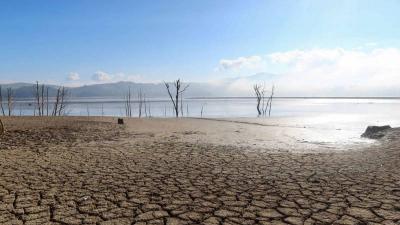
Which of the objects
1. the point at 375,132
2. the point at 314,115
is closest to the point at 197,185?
the point at 375,132

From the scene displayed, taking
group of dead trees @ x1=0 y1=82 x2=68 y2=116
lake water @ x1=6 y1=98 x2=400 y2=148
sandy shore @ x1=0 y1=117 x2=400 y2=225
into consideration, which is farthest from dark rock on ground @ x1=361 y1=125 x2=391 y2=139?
group of dead trees @ x1=0 y1=82 x2=68 y2=116

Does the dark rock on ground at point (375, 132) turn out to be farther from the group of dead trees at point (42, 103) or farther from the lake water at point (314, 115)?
the group of dead trees at point (42, 103)

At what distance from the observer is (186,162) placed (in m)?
7.96

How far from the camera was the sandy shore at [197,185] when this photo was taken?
4.53m

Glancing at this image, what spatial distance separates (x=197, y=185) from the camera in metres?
5.95

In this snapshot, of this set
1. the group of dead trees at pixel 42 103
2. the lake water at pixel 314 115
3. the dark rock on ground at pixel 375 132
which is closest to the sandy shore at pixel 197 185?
the dark rock on ground at pixel 375 132

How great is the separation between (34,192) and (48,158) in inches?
120

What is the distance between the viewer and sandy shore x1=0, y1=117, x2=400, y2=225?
453 centimetres

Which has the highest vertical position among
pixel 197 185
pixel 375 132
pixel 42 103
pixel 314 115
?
pixel 42 103

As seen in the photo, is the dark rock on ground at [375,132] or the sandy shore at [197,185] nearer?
the sandy shore at [197,185]

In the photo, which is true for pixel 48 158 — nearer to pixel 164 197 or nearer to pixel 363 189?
pixel 164 197

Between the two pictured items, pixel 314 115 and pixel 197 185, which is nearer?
pixel 197 185

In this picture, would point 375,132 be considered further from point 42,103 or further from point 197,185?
point 42,103

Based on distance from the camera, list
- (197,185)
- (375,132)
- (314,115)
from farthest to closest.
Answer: (314,115)
(375,132)
(197,185)
